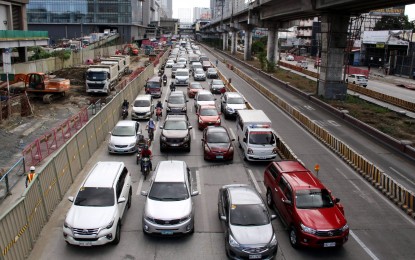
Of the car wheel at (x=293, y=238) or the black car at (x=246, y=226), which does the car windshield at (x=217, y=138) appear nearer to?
the black car at (x=246, y=226)

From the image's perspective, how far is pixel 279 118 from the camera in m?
31.3

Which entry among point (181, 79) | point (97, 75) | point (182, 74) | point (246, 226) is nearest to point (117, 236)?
point (246, 226)

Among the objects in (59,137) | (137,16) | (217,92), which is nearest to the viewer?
(59,137)

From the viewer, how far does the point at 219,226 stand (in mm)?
13984

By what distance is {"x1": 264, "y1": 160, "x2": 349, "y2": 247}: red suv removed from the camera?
39.4 feet

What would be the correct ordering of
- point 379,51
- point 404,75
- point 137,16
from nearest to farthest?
point 404,75, point 379,51, point 137,16

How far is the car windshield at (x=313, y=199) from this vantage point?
13.0 m

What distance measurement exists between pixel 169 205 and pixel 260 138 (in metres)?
8.77

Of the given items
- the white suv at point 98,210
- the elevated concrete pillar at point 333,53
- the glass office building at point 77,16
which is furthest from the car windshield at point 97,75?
the glass office building at point 77,16

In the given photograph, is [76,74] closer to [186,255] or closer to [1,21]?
[1,21]

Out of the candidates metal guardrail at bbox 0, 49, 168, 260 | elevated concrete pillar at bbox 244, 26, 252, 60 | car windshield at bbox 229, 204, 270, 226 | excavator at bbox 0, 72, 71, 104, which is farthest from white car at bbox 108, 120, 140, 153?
elevated concrete pillar at bbox 244, 26, 252, 60

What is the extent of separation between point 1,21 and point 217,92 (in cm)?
3368

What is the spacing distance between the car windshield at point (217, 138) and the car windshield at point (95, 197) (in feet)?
29.1

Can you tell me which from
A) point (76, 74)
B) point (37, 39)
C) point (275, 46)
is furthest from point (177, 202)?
point (275, 46)
